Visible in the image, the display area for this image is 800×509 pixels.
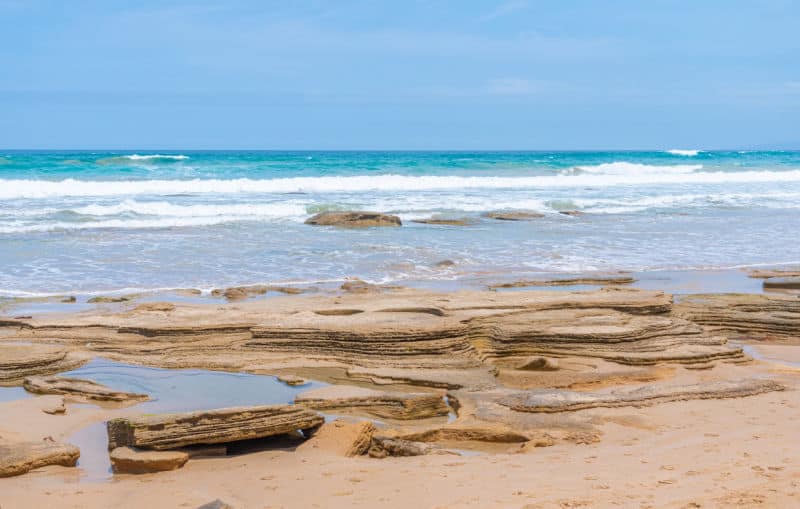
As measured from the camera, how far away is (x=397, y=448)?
5.43m

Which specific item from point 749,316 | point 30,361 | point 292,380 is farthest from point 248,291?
point 749,316

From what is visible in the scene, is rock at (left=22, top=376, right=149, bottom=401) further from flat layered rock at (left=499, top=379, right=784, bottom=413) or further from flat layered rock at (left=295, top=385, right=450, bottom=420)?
flat layered rock at (left=499, top=379, right=784, bottom=413)

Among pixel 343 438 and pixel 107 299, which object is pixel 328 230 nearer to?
pixel 107 299

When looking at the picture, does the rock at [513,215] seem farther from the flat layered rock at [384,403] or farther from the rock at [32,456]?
the rock at [32,456]

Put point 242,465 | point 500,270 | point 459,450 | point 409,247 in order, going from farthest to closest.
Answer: point 409,247, point 500,270, point 459,450, point 242,465

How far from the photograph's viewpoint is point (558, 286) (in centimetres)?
1201

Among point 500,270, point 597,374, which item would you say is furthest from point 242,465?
point 500,270

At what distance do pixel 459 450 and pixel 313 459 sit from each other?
96 centimetres

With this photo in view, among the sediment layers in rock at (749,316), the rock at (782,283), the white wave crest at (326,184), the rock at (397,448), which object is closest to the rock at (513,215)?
the rock at (782,283)

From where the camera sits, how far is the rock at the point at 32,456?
5082 mm

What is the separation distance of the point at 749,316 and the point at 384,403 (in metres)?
4.94

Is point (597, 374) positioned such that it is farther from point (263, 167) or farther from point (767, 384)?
point (263, 167)

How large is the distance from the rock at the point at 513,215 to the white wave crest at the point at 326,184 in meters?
13.8

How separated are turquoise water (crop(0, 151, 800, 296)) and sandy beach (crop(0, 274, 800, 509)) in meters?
3.74
